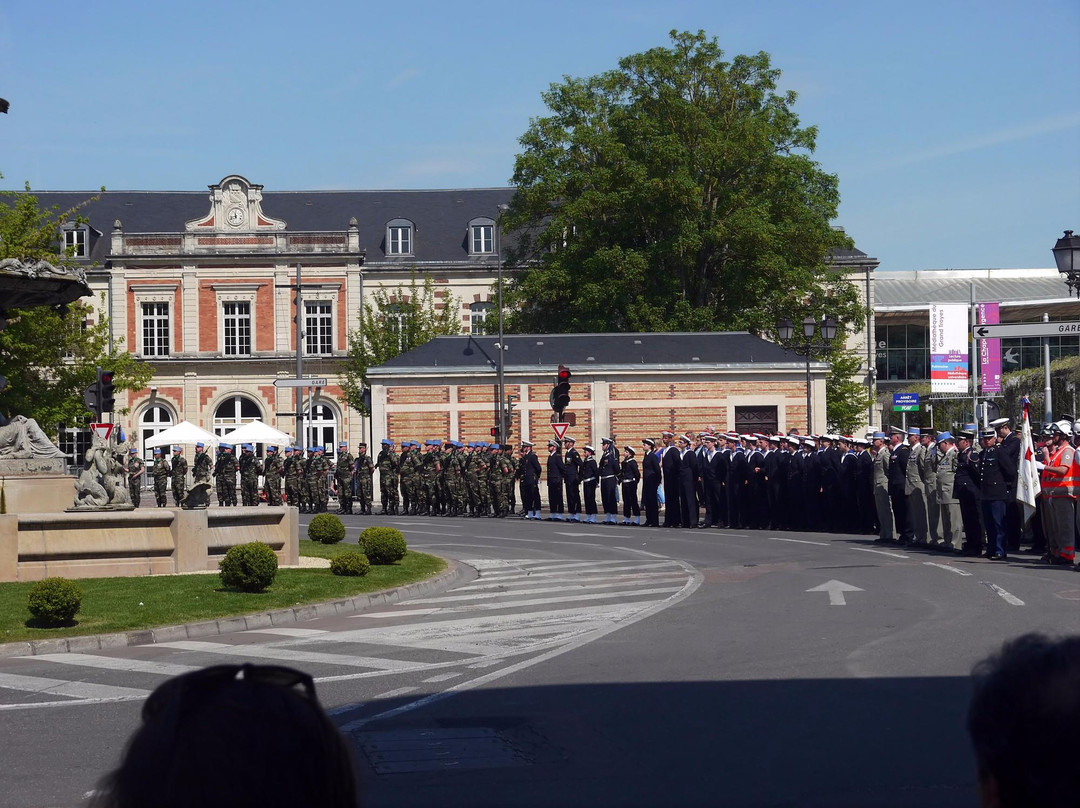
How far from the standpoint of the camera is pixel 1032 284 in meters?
97.1

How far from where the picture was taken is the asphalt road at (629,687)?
6996 mm

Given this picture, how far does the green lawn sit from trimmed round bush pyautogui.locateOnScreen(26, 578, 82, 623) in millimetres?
130

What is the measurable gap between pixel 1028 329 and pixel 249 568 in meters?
12.4

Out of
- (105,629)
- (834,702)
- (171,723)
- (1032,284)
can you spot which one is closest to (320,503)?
(105,629)

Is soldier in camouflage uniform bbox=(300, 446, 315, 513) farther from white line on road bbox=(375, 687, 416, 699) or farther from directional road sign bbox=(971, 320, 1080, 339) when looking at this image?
white line on road bbox=(375, 687, 416, 699)

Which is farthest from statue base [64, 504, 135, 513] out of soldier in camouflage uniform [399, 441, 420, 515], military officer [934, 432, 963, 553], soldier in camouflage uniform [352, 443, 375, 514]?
soldier in camouflage uniform [399, 441, 420, 515]

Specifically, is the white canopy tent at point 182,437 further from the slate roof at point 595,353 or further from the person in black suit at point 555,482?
the person in black suit at point 555,482

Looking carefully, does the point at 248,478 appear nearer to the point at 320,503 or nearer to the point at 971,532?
the point at 320,503

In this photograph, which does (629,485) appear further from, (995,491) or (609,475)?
(995,491)

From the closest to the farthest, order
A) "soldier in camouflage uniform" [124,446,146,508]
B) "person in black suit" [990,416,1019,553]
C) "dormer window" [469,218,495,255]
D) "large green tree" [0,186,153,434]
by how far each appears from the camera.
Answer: "person in black suit" [990,416,1019,553], "soldier in camouflage uniform" [124,446,146,508], "large green tree" [0,186,153,434], "dormer window" [469,218,495,255]

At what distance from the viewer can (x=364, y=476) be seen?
128ft

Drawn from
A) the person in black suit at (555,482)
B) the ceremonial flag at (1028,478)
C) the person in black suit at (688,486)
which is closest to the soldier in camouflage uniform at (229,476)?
the person in black suit at (555,482)

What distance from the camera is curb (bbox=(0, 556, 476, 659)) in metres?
12.7

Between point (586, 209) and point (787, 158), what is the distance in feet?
25.0
